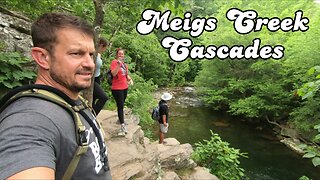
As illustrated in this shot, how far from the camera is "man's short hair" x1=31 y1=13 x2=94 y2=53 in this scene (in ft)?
4.38

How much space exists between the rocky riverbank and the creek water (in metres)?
3.84

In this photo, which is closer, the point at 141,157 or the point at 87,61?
the point at 87,61

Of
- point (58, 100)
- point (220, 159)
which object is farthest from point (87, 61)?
point (220, 159)

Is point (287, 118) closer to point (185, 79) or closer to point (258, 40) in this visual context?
point (258, 40)

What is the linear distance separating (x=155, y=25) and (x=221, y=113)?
13138mm

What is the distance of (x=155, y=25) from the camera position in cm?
1057

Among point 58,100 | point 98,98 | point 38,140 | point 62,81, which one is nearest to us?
point 38,140

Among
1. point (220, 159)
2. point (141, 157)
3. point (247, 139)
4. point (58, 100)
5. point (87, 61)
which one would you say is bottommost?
point (247, 139)

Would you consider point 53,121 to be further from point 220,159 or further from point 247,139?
point 247,139

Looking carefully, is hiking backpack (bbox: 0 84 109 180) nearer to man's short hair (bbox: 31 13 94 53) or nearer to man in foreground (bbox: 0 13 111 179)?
man in foreground (bbox: 0 13 111 179)

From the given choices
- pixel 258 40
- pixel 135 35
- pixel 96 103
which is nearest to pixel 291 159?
pixel 258 40

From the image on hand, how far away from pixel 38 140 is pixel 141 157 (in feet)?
18.7

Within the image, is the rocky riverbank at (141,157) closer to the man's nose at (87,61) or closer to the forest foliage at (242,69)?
the forest foliage at (242,69)

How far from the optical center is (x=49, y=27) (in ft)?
4.44
